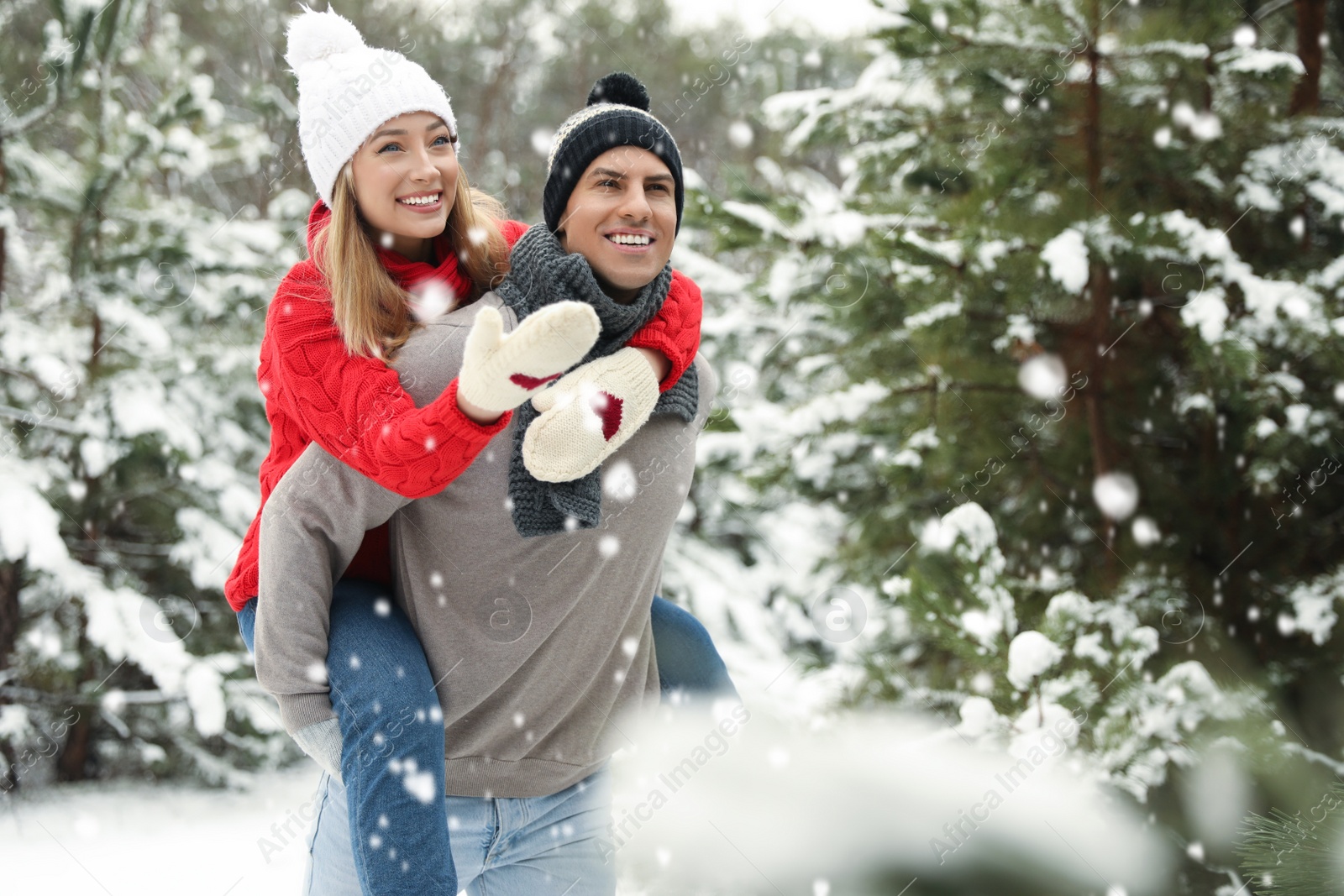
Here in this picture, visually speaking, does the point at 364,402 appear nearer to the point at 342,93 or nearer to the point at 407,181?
the point at 407,181

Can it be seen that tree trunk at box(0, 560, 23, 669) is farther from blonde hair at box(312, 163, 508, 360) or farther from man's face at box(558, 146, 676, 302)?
man's face at box(558, 146, 676, 302)

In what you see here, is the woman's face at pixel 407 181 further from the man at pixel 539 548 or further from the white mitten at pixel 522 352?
the white mitten at pixel 522 352

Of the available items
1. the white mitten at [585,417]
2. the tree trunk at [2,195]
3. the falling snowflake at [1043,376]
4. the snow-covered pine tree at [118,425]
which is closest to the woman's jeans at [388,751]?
the white mitten at [585,417]

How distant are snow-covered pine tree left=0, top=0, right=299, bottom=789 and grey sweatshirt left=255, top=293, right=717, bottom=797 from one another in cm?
257

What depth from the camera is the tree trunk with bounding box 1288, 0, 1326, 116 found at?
9.64 feet

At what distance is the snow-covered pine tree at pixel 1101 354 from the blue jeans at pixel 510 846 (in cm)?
119

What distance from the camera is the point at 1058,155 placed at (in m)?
3.04

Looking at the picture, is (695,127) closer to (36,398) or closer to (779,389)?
(779,389)

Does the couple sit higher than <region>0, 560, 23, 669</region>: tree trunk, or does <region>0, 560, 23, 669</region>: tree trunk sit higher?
the couple

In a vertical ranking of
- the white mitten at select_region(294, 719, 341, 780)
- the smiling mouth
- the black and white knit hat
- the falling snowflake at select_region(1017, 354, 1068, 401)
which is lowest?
the falling snowflake at select_region(1017, 354, 1068, 401)

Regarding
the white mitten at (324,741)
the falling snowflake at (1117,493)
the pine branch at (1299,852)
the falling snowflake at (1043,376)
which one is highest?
the white mitten at (324,741)

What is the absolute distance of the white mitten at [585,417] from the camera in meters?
1.22

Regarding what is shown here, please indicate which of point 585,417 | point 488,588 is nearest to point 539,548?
point 488,588

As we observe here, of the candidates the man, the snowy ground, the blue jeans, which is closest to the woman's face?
the man
